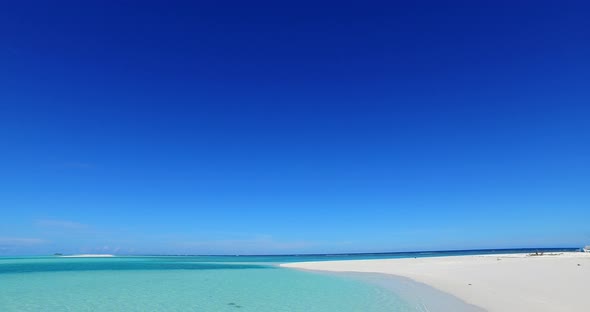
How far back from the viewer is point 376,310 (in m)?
13.6

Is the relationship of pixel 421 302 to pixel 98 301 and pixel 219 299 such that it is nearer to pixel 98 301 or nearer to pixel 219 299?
pixel 219 299

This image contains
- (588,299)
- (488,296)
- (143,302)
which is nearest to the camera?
(588,299)

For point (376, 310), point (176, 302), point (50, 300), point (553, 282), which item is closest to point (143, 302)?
point (176, 302)

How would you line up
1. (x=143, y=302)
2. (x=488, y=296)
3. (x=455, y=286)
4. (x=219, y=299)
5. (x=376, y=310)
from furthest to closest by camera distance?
(x=455, y=286)
(x=219, y=299)
(x=143, y=302)
(x=488, y=296)
(x=376, y=310)

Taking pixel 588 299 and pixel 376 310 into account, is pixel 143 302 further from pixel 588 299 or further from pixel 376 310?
pixel 588 299

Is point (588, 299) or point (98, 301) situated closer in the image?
point (588, 299)

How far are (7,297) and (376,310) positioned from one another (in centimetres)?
1852

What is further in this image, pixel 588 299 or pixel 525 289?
pixel 525 289

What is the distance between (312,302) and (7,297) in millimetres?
15717

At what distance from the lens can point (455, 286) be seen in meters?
20.0

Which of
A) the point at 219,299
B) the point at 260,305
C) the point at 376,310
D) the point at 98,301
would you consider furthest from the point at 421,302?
the point at 98,301

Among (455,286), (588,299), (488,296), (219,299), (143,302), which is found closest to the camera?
(588,299)

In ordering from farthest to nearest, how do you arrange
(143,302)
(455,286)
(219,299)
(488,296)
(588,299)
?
(455,286) < (219,299) < (143,302) < (488,296) < (588,299)

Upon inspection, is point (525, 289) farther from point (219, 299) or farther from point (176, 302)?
point (176, 302)
